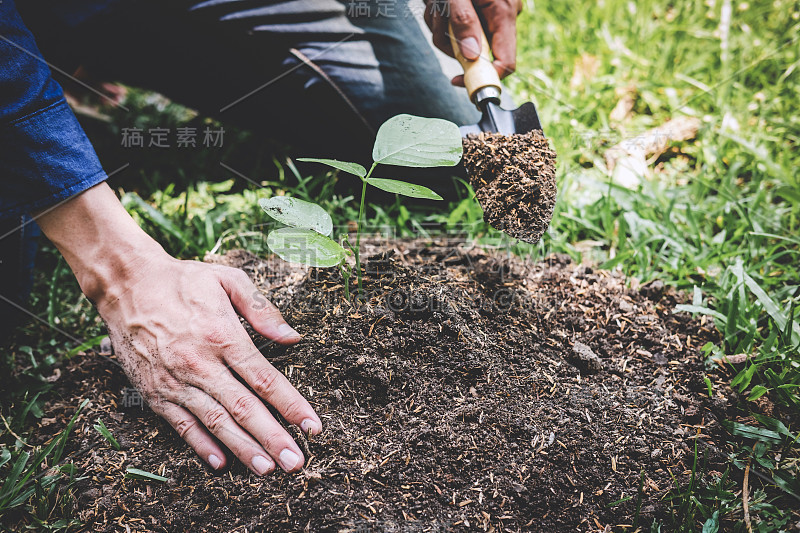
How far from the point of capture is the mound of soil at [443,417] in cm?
104

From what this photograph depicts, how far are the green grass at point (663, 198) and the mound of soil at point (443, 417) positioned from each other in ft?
0.30

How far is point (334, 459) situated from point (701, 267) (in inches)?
50.2

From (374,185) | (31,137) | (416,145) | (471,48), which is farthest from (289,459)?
(471,48)

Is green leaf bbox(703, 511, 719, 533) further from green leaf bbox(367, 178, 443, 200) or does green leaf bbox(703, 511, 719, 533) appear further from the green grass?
green leaf bbox(367, 178, 443, 200)

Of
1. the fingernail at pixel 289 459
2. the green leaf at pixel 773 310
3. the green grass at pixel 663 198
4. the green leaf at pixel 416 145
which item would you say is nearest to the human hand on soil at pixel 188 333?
the fingernail at pixel 289 459

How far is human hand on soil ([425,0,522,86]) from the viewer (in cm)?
147

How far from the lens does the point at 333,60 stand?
1.96 meters

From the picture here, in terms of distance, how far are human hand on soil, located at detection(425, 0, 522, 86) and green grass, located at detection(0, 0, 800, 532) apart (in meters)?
0.49

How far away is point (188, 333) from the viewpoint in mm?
1192

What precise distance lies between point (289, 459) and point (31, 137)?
959 millimetres

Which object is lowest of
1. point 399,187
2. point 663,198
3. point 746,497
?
point 746,497

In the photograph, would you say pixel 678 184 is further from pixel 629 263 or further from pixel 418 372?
pixel 418 372

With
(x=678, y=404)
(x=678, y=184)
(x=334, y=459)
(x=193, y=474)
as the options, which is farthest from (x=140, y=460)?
(x=678, y=184)

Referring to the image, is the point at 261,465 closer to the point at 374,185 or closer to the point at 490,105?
the point at 374,185
